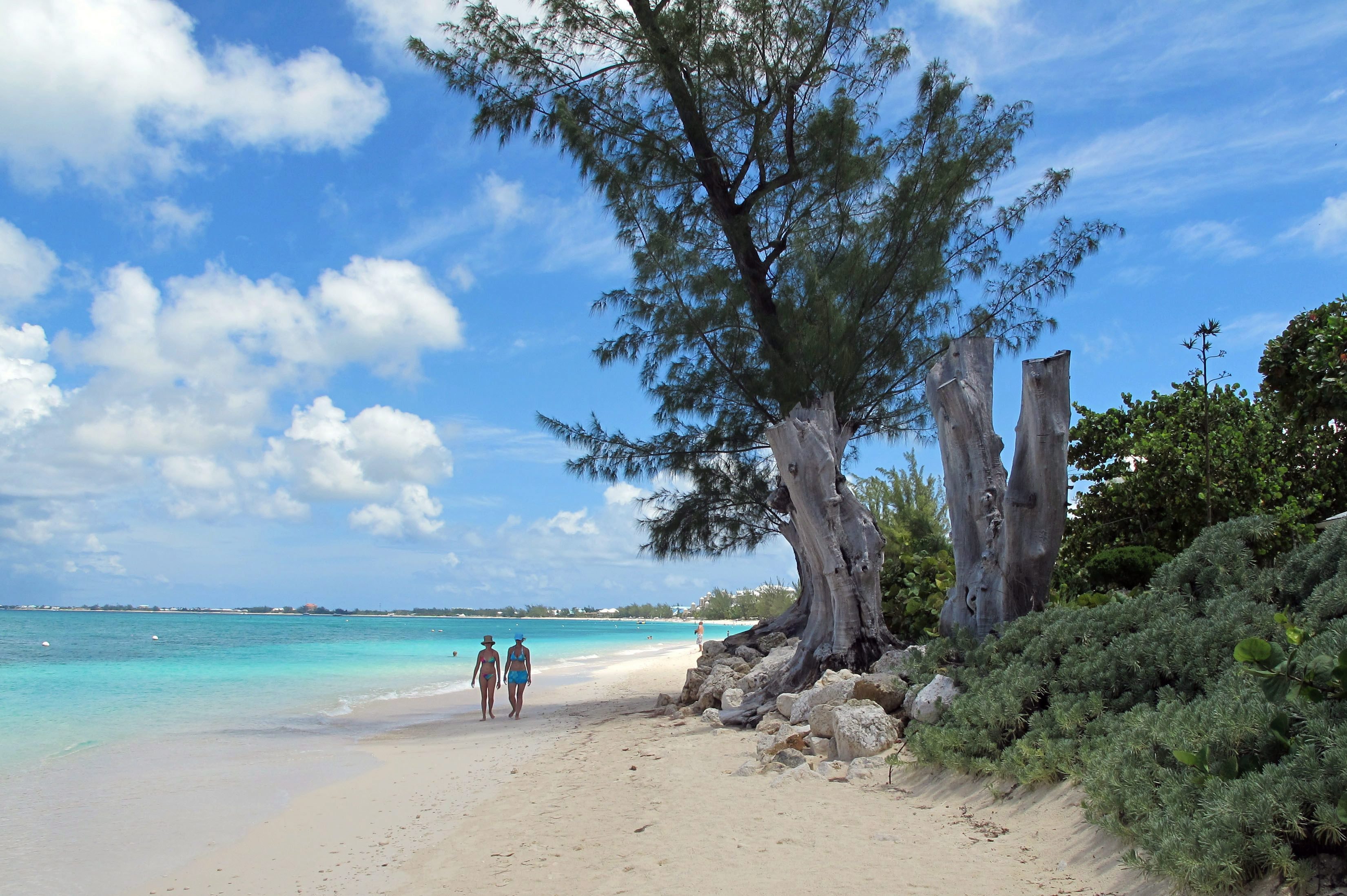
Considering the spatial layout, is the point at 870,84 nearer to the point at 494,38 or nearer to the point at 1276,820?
the point at 494,38

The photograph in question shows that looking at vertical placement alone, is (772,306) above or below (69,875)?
above

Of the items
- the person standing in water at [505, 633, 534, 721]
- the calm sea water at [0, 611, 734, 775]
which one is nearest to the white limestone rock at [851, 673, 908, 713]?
the person standing in water at [505, 633, 534, 721]

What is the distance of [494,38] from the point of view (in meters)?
12.4

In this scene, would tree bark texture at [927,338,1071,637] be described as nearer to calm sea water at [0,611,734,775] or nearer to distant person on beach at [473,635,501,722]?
distant person on beach at [473,635,501,722]

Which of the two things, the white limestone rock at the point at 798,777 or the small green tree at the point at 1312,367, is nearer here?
the white limestone rock at the point at 798,777

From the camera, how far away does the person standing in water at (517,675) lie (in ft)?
45.0

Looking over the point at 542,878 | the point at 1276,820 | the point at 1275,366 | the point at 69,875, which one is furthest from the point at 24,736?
the point at 1275,366

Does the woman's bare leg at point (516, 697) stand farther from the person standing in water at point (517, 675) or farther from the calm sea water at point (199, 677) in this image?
the calm sea water at point (199, 677)

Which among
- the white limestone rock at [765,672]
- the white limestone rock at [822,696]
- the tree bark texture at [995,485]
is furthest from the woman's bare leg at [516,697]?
the tree bark texture at [995,485]

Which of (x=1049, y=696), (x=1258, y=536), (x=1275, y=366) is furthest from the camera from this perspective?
(x=1275, y=366)

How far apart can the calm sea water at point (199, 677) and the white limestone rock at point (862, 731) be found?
9.32 metres

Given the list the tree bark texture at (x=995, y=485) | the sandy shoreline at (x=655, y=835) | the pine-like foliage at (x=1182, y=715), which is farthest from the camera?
the tree bark texture at (x=995, y=485)

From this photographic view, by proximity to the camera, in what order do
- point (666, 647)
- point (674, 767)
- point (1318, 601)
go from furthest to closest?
point (666, 647) < point (674, 767) < point (1318, 601)

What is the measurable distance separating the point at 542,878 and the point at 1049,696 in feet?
11.4
